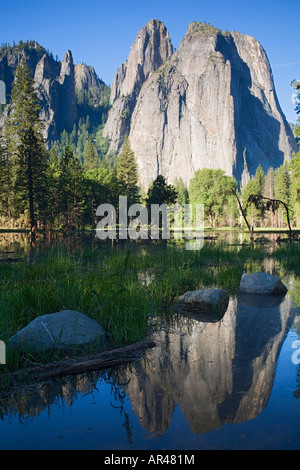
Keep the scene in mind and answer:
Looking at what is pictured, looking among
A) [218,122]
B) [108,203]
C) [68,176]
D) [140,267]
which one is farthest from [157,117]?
[140,267]

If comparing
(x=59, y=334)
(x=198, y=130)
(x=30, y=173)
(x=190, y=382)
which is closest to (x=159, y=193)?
(x=30, y=173)

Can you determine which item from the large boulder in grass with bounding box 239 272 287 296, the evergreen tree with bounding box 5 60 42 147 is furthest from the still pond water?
the evergreen tree with bounding box 5 60 42 147

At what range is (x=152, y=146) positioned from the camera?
19100cm

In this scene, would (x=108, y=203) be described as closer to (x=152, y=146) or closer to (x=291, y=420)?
(x=291, y=420)

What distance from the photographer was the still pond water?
3.22m

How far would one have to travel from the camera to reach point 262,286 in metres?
9.55

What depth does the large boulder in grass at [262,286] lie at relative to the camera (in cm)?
950

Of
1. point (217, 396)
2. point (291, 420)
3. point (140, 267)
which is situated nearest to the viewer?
point (291, 420)

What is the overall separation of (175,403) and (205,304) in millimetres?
4095

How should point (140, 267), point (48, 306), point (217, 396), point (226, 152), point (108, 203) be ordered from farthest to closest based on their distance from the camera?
point (226, 152)
point (108, 203)
point (140, 267)
point (48, 306)
point (217, 396)

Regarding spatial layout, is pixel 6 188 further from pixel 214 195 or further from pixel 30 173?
pixel 214 195

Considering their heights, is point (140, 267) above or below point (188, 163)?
below

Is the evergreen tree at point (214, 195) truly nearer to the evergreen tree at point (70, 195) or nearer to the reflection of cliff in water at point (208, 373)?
the evergreen tree at point (70, 195)
